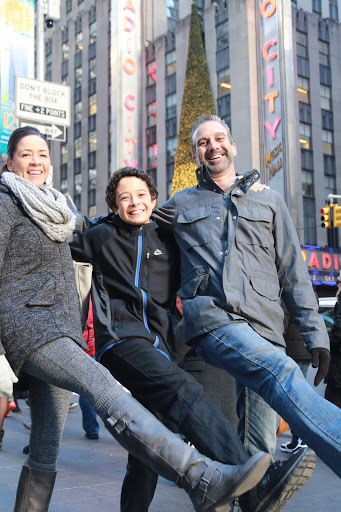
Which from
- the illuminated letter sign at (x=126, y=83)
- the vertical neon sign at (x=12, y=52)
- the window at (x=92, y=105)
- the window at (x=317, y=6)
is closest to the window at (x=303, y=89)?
the window at (x=317, y=6)

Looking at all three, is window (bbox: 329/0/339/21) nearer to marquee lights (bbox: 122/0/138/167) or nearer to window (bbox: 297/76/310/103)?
window (bbox: 297/76/310/103)

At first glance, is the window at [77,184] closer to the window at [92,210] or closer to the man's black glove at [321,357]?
the window at [92,210]

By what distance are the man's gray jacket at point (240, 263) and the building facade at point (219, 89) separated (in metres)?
25.5

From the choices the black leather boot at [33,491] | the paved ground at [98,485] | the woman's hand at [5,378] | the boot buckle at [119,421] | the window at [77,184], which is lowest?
the paved ground at [98,485]

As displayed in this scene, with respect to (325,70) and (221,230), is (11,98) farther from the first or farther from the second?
(325,70)

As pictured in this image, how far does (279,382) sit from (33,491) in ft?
4.45

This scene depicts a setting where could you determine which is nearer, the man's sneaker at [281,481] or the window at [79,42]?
the man's sneaker at [281,481]

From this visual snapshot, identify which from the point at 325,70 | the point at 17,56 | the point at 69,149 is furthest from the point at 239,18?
the point at 17,56

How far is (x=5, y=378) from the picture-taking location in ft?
8.51

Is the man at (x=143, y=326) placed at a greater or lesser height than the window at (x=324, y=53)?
lesser

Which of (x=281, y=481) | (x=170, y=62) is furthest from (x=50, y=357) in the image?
(x=170, y=62)

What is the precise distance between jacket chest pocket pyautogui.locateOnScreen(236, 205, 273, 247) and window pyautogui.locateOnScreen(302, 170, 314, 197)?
38.8 m

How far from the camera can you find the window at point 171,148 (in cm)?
4438

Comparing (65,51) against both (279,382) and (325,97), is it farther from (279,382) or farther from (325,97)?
(279,382)
